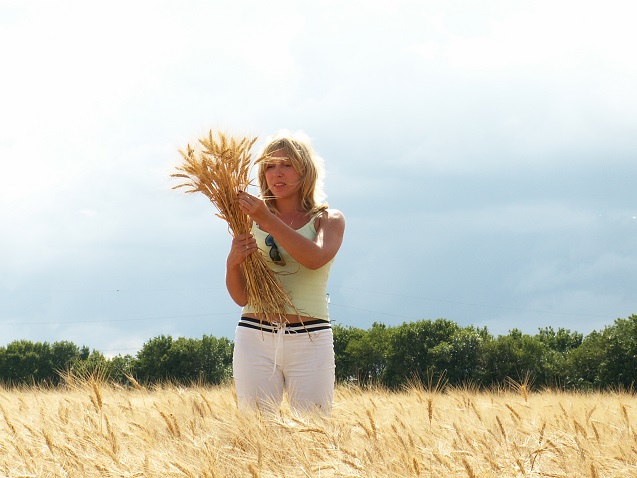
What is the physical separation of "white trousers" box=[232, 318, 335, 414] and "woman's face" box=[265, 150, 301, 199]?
2.20 feet

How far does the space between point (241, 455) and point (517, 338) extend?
12.9 m

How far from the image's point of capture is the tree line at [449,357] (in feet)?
45.4

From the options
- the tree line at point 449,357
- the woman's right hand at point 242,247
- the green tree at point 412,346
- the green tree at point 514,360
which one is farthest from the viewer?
the green tree at point 412,346

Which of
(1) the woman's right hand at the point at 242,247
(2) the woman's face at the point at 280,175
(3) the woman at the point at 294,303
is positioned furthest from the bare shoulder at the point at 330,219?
(1) the woman's right hand at the point at 242,247

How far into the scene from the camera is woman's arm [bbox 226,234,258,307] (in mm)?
3580

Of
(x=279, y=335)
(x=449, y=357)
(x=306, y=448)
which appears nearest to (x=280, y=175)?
(x=279, y=335)

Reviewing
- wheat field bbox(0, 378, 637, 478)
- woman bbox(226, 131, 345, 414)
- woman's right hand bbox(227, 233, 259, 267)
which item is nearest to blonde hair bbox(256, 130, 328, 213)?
woman bbox(226, 131, 345, 414)

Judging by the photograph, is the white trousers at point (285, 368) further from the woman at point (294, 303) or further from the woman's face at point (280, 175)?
the woman's face at point (280, 175)

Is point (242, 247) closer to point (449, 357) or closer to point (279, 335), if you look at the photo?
point (279, 335)

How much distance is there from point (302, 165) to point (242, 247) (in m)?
0.49

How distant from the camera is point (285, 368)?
3615mm

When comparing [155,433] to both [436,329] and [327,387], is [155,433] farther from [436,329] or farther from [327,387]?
[436,329]

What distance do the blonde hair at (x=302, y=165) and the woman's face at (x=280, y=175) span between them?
0.06ft

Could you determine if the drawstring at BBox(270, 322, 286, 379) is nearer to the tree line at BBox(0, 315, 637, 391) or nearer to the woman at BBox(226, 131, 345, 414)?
the woman at BBox(226, 131, 345, 414)
